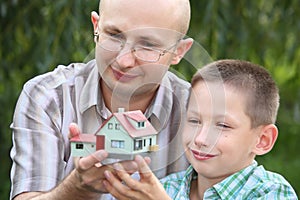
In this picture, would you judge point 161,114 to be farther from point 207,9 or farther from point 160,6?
point 207,9

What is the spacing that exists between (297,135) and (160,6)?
14.0ft

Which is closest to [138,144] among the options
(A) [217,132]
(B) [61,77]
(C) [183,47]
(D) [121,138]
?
(D) [121,138]

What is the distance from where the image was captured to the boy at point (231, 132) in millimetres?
2371

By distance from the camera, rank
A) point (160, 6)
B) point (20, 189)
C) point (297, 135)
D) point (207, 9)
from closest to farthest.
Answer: point (160, 6) < point (20, 189) < point (207, 9) < point (297, 135)

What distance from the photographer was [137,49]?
2256 millimetres

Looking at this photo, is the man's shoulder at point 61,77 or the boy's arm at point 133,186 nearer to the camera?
the boy's arm at point 133,186

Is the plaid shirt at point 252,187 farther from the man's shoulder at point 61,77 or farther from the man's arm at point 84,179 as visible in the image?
the man's shoulder at point 61,77

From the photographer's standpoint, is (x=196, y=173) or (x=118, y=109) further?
(x=196, y=173)

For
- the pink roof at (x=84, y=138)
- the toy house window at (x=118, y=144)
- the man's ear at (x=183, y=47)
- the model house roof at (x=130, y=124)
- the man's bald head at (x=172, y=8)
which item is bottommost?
the pink roof at (x=84, y=138)

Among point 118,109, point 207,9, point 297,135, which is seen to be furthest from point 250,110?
point 297,135

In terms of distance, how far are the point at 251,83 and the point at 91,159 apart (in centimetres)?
65

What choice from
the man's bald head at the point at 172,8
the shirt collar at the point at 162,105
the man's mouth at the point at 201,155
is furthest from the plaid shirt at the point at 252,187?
the man's bald head at the point at 172,8

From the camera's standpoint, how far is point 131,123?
2049 mm

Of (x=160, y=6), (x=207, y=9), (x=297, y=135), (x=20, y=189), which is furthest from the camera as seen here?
(x=297, y=135)
